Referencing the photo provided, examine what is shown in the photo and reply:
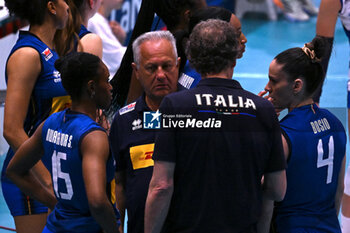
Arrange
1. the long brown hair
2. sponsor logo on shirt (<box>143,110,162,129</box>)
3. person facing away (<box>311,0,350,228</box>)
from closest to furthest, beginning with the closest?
sponsor logo on shirt (<box>143,110,162,129</box>)
the long brown hair
person facing away (<box>311,0,350,228</box>)

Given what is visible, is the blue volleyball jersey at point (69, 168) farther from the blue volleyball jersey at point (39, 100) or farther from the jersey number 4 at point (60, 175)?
the blue volleyball jersey at point (39, 100)

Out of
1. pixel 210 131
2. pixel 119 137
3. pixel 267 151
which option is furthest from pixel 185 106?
pixel 119 137

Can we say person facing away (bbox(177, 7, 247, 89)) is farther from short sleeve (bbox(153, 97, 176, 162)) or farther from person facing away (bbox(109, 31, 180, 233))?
short sleeve (bbox(153, 97, 176, 162))

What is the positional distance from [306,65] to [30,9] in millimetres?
1210

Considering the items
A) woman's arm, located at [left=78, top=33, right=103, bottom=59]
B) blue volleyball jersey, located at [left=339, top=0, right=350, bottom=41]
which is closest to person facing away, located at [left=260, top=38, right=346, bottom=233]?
woman's arm, located at [left=78, top=33, right=103, bottom=59]

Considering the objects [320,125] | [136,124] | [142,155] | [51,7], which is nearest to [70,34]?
[51,7]

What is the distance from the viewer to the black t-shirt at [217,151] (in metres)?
2.16

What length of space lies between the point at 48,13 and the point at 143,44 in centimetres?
50

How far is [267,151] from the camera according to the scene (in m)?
2.24

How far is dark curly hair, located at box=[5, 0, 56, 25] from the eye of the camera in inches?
112

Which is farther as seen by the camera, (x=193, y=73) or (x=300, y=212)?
(x=193, y=73)

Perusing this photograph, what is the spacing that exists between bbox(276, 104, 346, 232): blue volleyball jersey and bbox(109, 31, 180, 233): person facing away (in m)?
0.51

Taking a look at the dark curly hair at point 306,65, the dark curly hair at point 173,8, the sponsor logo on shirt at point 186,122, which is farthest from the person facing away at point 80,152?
the dark curly hair at point 173,8

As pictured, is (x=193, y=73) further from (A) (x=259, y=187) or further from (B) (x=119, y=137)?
(A) (x=259, y=187)
